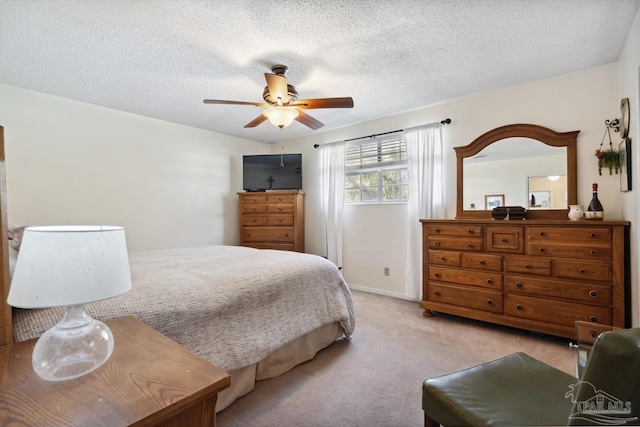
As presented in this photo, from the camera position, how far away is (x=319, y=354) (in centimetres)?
232

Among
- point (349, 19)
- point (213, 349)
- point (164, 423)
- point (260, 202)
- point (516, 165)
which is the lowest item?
point (213, 349)

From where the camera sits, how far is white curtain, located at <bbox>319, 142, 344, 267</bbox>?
4359 mm

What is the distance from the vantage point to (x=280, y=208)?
4410mm

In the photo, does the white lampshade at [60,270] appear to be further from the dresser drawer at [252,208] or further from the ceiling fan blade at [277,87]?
the dresser drawer at [252,208]

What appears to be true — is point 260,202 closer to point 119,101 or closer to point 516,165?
point 119,101

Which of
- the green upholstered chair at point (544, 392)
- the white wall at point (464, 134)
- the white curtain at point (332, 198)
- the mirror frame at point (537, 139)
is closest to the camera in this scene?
the green upholstered chair at point (544, 392)

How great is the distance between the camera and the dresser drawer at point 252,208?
4.43m

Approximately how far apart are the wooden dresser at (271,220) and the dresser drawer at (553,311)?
9.24 ft

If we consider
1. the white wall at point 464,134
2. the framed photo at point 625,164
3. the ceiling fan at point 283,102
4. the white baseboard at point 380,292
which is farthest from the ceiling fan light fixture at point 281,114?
the white baseboard at point 380,292

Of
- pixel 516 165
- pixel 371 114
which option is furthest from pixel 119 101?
pixel 516 165

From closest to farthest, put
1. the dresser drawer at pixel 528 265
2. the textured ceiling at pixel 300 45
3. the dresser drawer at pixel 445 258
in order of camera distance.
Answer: the textured ceiling at pixel 300 45
the dresser drawer at pixel 528 265
the dresser drawer at pixel 445 258

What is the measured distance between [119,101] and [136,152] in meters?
0.66

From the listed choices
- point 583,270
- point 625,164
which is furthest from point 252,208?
point 625,164

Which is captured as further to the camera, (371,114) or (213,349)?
(371,114)
